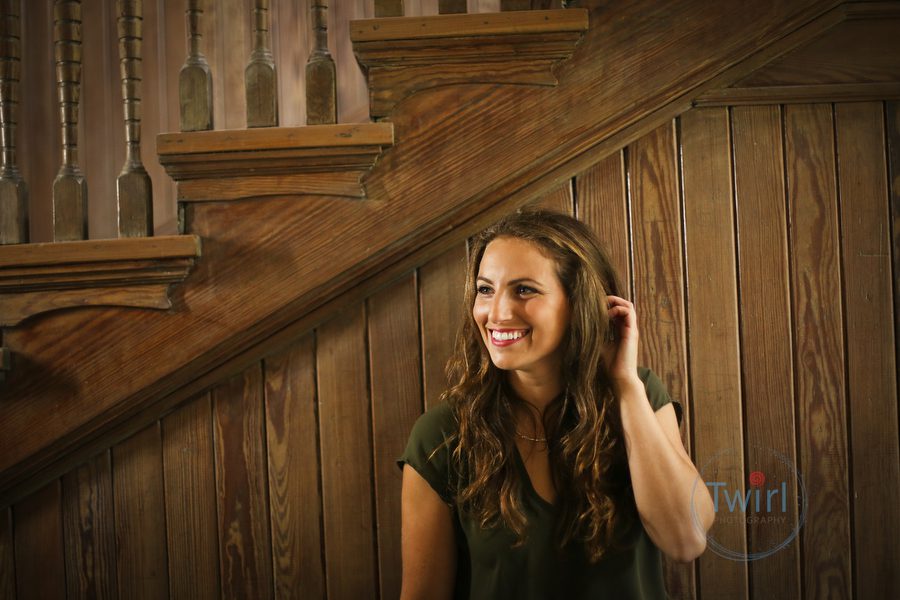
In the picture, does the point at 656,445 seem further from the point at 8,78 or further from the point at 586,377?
the point at 8,78

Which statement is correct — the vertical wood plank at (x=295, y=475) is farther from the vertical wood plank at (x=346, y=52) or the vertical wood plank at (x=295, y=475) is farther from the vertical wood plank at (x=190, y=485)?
the vertical wood plank at (x=346, y=52)

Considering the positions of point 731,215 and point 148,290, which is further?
point 731,215

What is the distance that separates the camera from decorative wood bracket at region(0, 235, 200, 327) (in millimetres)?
1364

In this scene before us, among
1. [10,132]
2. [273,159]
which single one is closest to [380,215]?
[273,159]

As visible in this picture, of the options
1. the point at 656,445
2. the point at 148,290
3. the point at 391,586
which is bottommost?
the point at 391,586

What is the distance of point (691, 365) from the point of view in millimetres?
1524

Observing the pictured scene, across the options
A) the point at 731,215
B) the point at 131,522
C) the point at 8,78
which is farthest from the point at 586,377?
the point at 8,78

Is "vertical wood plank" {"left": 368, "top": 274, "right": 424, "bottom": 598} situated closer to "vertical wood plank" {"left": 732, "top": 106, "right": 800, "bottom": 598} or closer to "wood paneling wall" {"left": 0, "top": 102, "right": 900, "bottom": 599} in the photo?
"wood paneling wall" {"left": 0, "top": 102, "right": 900, "bottom": 599}

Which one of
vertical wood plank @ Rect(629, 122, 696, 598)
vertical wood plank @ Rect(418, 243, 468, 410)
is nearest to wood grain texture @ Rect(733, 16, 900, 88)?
vertical wood plank @ Rect(629, 122, 696, 598)

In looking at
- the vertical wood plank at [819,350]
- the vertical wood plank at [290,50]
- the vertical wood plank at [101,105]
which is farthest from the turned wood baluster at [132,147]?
the vertical wood plank at [819,350]

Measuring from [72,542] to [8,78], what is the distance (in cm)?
97

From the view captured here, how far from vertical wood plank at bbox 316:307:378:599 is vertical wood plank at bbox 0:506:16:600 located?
677mm

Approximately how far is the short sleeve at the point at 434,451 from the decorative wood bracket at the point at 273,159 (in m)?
0.45

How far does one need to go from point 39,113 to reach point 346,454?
5.98ft
